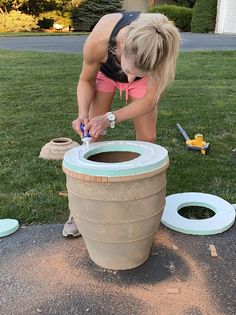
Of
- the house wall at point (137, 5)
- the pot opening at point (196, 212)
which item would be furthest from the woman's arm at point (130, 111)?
the house wall at point (137, 5)

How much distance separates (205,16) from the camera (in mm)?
19438

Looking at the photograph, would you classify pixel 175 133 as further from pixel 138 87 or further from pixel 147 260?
pixel 147 260

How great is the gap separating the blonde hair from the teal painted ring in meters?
0.40

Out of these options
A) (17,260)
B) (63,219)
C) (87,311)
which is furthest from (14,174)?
(87,311)

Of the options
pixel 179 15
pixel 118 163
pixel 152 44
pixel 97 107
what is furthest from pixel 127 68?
pixel 179 15

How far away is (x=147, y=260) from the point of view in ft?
7.68

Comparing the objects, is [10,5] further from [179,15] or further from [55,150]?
[55,150]

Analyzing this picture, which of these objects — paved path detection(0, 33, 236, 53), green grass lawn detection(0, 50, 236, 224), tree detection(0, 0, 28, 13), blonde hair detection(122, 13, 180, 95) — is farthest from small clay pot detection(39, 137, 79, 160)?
tree detection(0, 0, 28, 13)

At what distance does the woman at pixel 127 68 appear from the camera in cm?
189

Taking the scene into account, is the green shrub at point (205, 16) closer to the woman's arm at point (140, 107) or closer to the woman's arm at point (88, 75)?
the woman's arm at point (88, 75)

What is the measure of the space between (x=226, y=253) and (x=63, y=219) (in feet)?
3.37

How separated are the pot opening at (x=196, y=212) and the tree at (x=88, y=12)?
21.3m

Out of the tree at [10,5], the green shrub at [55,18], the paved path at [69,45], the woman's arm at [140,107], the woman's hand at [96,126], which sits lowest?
the green shrub at [55,18]

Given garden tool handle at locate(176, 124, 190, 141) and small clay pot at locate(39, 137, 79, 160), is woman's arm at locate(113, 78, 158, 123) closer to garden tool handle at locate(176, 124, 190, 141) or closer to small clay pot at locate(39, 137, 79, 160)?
small clay pot at locate(39, 137, 79, 160)
